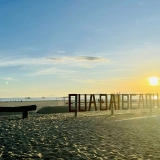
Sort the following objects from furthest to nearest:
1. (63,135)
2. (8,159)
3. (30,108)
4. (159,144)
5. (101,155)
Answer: (30,108) < (63,135) < (159,144) < (101,155) < (8,159)

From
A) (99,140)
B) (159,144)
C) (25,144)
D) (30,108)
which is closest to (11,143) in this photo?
(25,144)

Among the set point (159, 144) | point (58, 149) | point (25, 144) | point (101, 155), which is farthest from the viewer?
point (159, 144)

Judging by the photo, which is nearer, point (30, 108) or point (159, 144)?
point (159, 144)

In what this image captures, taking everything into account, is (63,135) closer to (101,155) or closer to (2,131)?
(2,131)

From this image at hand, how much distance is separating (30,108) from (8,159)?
12.1 metres

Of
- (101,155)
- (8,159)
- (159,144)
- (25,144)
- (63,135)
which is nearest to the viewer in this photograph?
(8,159)

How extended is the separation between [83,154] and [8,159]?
2.05 m

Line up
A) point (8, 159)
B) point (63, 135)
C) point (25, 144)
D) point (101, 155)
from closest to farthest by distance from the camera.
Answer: point (8, 159) < point (101, 155) < point (25, 144) < point (63, 135)

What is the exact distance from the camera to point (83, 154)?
25.3 feet

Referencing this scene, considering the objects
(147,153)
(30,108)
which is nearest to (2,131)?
(147,153)

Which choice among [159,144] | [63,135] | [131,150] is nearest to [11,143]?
[63,135]

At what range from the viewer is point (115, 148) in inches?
341

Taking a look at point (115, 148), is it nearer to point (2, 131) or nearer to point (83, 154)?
point (83, 154)

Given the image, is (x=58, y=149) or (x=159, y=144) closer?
(x=58, y=149)
